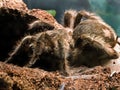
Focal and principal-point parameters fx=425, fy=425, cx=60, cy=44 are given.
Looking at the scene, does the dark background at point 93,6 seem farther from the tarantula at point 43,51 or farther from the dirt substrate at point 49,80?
the dirt substrate at point 49,80

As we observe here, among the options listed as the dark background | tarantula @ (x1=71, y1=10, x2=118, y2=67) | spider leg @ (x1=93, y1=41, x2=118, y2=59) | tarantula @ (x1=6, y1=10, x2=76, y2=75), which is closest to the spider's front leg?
tarantula @ (x1=6, y1=10, x2=76, y2=75)

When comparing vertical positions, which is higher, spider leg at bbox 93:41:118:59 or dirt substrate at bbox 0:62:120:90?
spider leg at bbox 93:41:118:59

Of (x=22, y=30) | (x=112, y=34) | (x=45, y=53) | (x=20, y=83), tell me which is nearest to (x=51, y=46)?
(x=45, y=53)

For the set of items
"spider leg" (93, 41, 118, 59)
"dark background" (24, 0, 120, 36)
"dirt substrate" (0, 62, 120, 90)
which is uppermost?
"dark background" (24, 0, 120, 36)

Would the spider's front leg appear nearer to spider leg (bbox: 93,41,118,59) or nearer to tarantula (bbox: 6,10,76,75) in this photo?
tarantula (bbox: 6,10,76,75)

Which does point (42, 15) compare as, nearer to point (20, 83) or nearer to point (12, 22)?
point (12, 22)

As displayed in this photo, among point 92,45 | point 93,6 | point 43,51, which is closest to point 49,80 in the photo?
point 43,51
